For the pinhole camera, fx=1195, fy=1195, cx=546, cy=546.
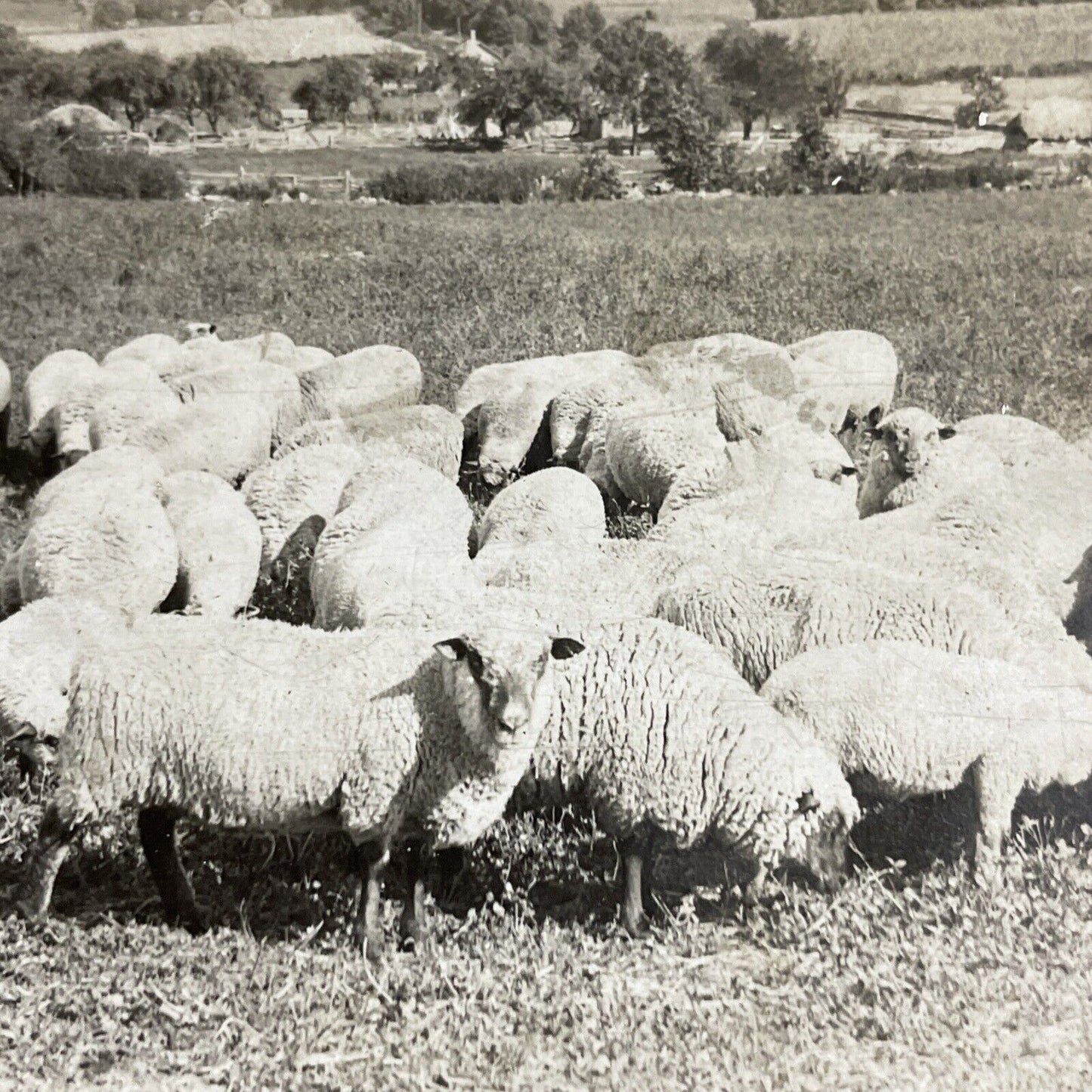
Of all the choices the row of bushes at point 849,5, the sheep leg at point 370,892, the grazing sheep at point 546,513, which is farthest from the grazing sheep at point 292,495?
the row of bushes at point 849,5

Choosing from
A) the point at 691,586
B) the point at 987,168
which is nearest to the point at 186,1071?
the point at 691,586

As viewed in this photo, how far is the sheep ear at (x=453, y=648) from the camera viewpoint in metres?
3.99

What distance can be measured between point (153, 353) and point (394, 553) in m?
6.12

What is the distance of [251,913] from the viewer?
435 cm

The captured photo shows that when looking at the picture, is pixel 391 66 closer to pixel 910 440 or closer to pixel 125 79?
pixel 125 79

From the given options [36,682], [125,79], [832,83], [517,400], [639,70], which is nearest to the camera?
[36,682]

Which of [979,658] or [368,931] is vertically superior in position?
[979,658]

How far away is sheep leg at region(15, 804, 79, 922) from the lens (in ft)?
13.6

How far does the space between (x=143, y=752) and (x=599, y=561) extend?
2.53 meters

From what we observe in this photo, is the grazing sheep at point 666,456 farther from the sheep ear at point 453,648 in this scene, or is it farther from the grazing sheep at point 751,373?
the sheep ear at point 453,648

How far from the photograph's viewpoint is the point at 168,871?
Result: 427 cm

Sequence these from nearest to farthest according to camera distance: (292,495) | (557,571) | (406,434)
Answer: (557,571), (292,495), (406,434)

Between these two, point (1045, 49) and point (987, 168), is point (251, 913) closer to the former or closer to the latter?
point (1045, 49)

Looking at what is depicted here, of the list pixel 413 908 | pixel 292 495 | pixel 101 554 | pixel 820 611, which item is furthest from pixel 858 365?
pixel 413 908
